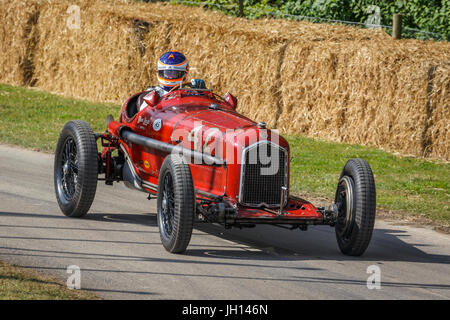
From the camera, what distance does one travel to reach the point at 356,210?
27.1ft

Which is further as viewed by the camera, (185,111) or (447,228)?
(447,228)

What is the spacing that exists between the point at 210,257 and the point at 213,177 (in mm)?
968

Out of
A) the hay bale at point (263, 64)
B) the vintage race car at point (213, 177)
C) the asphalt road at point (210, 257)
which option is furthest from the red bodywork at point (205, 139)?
the hay bale at point (263, 64)

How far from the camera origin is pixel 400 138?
1582 centimetres

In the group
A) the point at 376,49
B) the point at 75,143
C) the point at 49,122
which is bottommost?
the point at 49,122

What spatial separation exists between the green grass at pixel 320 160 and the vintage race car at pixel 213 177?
2.86 meters

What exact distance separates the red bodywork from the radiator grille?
0.24 feet

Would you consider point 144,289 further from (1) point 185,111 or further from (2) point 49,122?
(2) point 49,122

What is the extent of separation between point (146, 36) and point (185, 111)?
11542 millimetres

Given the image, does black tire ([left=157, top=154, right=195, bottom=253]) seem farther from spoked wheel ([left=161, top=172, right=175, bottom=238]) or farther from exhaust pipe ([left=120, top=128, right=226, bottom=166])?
exhaust pipe ([left=120, top=128, right=226, bottom=166])

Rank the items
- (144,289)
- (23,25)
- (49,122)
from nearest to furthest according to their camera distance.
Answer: (144,289)
(49,122)
(23,25)

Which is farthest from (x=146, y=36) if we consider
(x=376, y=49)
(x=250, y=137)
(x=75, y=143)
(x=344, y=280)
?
(x=344, y=280)

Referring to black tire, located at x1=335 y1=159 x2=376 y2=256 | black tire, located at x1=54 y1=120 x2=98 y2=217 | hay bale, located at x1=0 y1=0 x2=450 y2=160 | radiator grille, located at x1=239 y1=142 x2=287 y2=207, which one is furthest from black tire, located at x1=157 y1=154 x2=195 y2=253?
hay bale, located at x1=0 y1=0 x2=450 y2=160

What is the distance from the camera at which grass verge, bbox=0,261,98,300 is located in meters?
6.37
